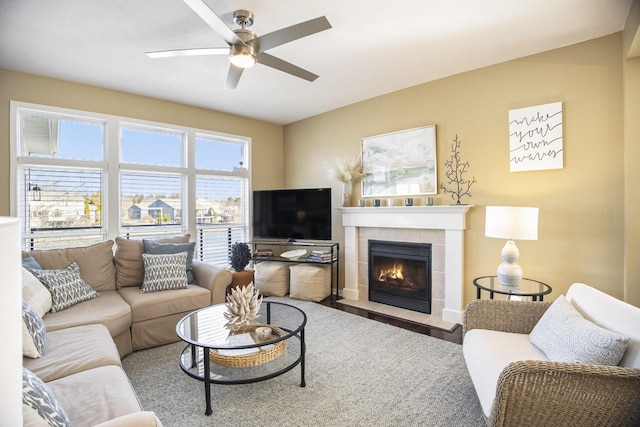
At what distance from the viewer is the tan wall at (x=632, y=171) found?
94.0 inches

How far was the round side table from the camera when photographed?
246 cm

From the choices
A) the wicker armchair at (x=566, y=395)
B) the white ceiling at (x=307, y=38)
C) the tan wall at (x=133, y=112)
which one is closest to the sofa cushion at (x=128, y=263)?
the tan wall at (x=133, y=112)

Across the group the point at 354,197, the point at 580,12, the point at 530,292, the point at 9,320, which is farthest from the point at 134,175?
the point at 580,12

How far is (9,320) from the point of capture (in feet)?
1.50

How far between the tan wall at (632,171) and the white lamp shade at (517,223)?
0.67 metres

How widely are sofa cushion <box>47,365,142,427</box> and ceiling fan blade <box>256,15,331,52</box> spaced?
2.15 m

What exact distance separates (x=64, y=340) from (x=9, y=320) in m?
2.01

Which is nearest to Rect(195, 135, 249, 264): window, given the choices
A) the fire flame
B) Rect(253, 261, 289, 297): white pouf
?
Rect(253, 261, 289, 297): white pouf

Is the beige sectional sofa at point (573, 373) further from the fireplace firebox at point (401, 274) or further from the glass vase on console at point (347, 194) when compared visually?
the glass vase on console at point (347, 194)

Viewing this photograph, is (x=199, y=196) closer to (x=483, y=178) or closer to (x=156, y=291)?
(x=156, y=291)

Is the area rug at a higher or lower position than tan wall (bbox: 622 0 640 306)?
lower

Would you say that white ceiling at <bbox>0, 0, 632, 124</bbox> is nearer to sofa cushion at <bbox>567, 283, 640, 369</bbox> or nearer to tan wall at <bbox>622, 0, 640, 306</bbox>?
tan wall at <bbox>622, 0, 640, 306</bbox>

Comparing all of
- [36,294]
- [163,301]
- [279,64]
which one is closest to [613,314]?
[279,64]

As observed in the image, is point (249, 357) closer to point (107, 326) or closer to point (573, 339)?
point (107, 326)
